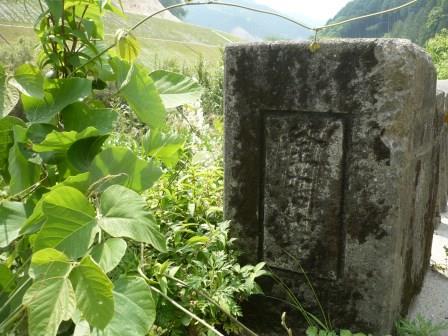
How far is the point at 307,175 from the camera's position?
5.73 ft

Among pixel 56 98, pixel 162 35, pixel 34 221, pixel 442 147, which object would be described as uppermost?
pixel 162 35

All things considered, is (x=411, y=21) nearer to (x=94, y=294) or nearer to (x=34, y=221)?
(x=34, y=221)

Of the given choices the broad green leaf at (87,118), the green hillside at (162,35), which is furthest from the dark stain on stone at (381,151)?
the green hillside at (162,35)

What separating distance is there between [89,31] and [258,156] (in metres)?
0.91

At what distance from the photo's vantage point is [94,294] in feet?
2.38

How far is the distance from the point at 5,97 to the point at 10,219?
263 mm

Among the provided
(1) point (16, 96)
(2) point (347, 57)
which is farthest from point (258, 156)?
(1) point (16, 96)

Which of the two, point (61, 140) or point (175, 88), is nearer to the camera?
point (61, 140)

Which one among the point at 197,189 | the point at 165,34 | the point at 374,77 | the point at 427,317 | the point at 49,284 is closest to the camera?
the point at 49,284

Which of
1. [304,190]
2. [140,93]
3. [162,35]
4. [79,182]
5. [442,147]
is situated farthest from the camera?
[162,35]

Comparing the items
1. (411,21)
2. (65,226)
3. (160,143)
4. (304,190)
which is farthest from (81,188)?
(411,21)

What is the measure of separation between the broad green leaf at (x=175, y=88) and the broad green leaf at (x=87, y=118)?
0.19 m

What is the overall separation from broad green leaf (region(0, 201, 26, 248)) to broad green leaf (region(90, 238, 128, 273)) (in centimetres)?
21

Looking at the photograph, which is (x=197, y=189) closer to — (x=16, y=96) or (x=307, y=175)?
(x=307, y=175)
